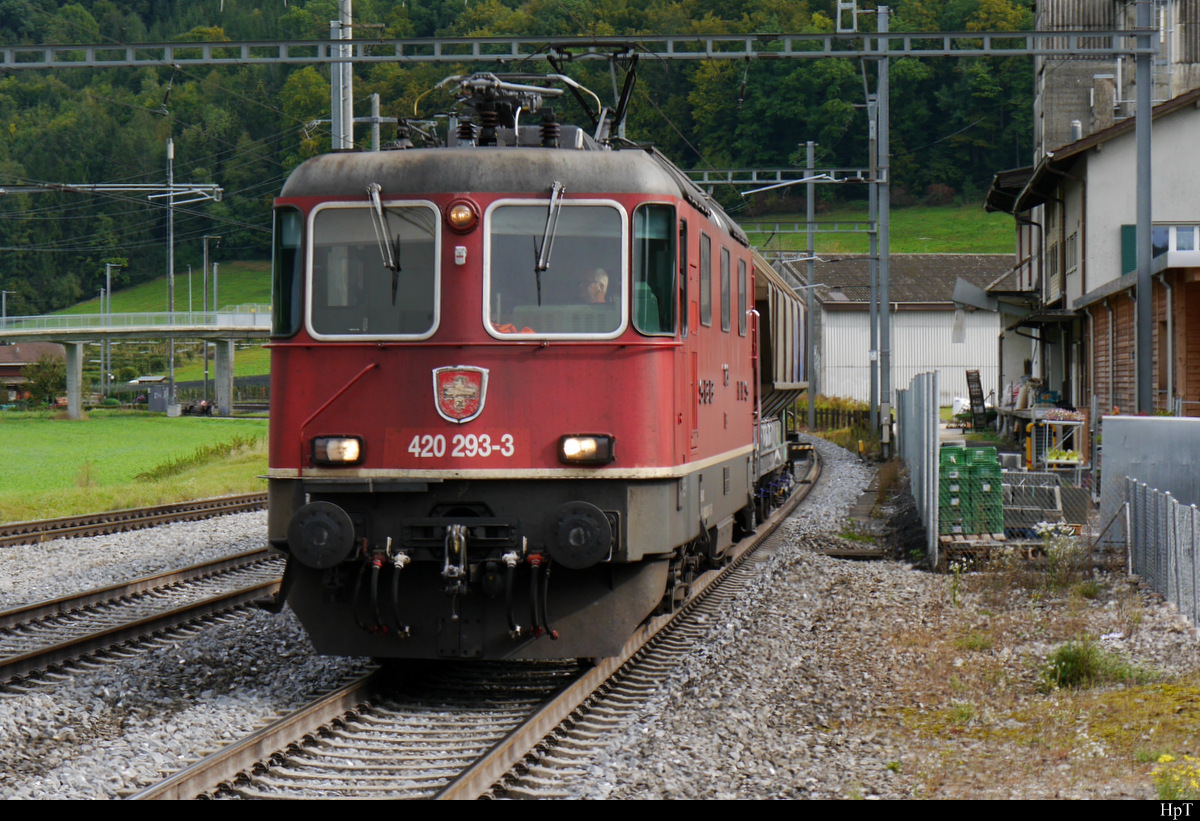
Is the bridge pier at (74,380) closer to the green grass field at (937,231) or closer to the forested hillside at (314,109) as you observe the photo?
the forested hillside at (314,109)

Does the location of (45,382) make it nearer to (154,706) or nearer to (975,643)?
(154,706)

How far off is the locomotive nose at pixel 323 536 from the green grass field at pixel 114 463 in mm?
14267

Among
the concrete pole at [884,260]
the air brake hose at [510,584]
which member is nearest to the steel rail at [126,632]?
the air brake hose at [510,584]

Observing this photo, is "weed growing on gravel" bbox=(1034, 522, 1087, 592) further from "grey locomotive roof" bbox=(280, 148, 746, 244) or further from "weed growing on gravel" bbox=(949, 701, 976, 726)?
"grey locomotive roof" bbox=(280, 148, 746, 244)

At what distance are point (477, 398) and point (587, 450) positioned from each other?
Result: 28.3 inches

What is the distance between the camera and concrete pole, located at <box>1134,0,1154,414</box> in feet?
54.5

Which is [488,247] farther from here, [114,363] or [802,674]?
[114,363]

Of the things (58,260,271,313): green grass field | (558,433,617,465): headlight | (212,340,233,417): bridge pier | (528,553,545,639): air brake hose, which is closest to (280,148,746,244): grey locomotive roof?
(558,433,617,465): headlight

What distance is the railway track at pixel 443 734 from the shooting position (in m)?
6.07

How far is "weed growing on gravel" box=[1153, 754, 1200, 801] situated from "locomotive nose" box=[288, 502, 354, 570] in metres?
4.36

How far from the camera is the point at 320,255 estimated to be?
26.5 feet

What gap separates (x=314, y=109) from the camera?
49969 millimetres

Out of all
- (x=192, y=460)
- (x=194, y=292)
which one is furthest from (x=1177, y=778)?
(x=194, y=292)

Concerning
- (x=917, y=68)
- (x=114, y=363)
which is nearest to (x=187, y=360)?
(x=114, y=363)
